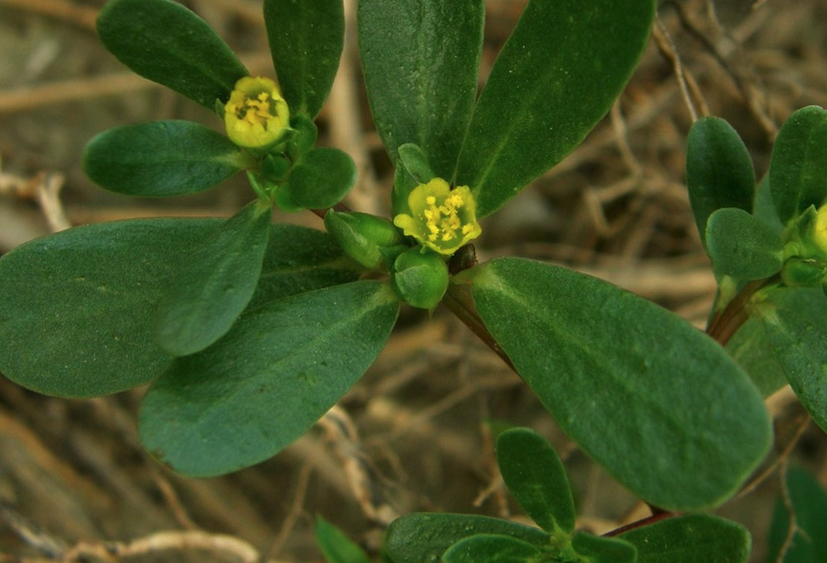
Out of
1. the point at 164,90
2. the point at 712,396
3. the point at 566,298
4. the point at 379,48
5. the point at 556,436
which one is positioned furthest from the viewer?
the point at 164,90

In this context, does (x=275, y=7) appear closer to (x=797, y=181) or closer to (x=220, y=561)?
(x=797, y=181)

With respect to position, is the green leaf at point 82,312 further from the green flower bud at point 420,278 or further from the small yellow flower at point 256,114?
the green flower bud at point 420,278

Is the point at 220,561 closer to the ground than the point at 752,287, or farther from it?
closer to the ground

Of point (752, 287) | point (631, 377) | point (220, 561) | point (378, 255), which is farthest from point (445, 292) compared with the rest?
point (220, 561)

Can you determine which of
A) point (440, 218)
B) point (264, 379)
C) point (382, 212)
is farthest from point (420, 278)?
point (382, 212)

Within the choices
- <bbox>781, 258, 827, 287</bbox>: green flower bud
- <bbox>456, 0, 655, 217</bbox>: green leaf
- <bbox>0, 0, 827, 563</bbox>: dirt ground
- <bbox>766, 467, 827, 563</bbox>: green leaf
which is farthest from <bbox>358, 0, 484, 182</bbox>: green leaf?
<bbox>766, 467, 827, 563</bbox>: green leaf

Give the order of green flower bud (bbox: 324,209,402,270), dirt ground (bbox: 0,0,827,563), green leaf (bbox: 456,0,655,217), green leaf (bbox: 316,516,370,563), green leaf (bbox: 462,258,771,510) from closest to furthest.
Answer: green leaf (bbox: 462,258,771,510) < green leaf (bbox: 456,0,655,217) < green flower bud (bbox: 324,209,402,270) < green leaf (bbox: 316,516,370,563) < dirt ground (bbox: 0,0,827,563)

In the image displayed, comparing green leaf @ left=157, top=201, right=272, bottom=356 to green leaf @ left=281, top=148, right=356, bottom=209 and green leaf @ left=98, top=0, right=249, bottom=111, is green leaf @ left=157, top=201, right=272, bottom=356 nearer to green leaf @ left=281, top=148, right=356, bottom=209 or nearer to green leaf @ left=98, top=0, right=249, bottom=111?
green leaf @ left=281, top=148, right=356, bottom=209

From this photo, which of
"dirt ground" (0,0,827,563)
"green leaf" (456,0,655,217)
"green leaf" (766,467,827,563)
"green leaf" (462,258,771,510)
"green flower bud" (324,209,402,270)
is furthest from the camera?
"dirt ground" (0,0,827,563)

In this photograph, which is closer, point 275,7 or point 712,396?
point 712,396
